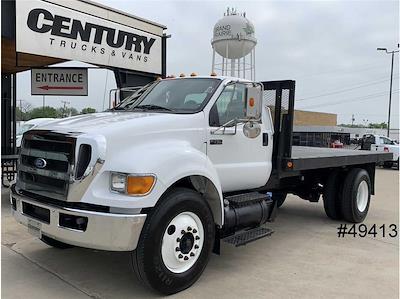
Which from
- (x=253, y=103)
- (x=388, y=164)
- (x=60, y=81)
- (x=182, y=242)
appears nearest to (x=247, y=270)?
(x=182, y=242)

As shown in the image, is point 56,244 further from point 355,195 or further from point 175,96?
point 355,195

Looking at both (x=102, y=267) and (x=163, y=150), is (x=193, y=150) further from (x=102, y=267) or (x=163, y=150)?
(x=102, y=267)

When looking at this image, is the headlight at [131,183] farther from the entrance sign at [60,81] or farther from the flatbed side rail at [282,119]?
the entrance sign at [60,81]

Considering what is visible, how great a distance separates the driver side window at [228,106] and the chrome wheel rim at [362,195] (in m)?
4.01

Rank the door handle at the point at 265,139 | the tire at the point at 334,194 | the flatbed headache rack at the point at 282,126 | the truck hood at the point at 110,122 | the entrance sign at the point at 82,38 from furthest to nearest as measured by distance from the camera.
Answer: the entrance sign at the point at 82,38
the tire at the point at 334,194
the flatbed headache rack at the point at 282,126
the door handle at the point at 265,139
the truck hood at the point at 110,122

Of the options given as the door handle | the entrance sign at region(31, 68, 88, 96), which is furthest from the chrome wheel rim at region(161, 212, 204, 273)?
the entrance sign at region(31, 68, 88, 96)

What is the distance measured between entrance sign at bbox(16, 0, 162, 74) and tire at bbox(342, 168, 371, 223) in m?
5.41

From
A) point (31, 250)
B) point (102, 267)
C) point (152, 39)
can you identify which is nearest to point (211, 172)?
point (102, 267)

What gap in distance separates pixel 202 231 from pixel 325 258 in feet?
6.77

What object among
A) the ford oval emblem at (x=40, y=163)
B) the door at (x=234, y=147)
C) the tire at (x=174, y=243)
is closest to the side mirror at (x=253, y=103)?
the door at (x=234, y=147)

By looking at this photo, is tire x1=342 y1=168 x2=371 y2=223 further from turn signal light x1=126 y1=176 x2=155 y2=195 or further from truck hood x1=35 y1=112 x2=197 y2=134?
turn signal light x1=126 y1=176 x2=155 y2=195

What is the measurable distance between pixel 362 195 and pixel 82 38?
6.58m

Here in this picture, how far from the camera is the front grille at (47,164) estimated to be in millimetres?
4117

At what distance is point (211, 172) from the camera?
4820mm
